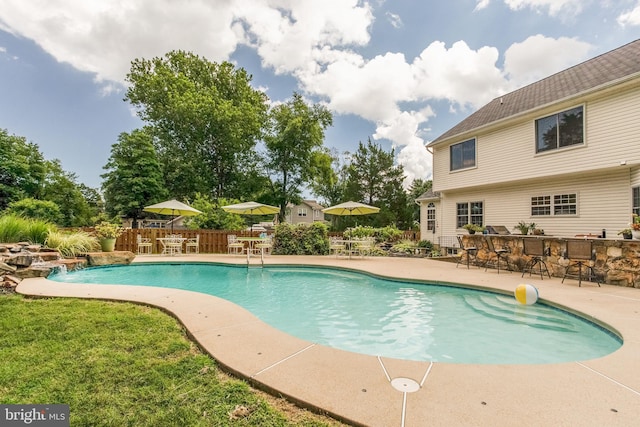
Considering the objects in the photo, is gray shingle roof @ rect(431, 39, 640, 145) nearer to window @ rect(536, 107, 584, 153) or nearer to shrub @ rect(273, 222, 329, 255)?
window @ rect(536, 107, 584, 153)

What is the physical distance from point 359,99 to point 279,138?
10.0m

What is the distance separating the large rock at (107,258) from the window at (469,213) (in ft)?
44.7

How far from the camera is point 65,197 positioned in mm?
25203

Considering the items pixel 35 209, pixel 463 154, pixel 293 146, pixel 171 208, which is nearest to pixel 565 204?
pixel 463 154

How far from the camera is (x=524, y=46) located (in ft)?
42.1

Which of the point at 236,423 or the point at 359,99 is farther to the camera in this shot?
the point at 359,99

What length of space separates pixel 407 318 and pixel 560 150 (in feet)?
29.0

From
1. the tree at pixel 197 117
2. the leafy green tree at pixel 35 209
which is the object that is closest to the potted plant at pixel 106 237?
the leafy green tree at pixel 35 209

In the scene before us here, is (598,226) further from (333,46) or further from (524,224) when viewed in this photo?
(333,46)

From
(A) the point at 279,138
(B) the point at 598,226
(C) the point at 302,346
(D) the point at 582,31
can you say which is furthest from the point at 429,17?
(A) the point at 279,138

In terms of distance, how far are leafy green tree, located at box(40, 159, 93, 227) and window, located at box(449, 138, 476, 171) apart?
1114 inches

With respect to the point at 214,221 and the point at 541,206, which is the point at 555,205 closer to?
the point at 541,206

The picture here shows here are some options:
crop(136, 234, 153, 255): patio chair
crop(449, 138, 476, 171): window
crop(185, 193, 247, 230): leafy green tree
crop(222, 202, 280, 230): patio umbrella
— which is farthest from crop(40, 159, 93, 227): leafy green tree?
crop(449, 138, 476, 171): window

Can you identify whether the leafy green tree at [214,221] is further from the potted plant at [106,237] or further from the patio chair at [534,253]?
the patio chair at [534,253]
